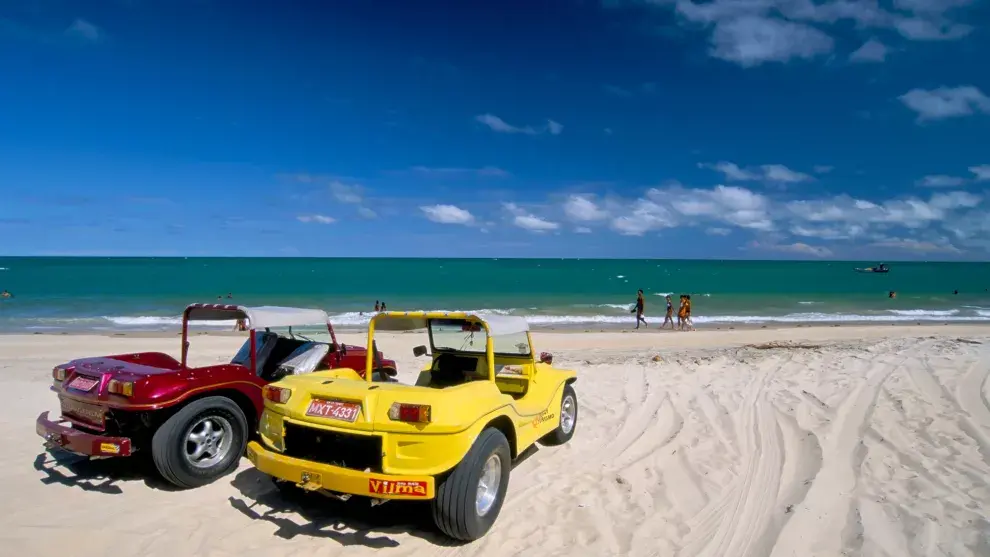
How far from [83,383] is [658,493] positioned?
5.82 metres

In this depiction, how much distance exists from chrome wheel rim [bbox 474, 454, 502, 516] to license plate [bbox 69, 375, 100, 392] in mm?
3859

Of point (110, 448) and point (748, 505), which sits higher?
point (110, 448)

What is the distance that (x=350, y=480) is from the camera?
4078 millimetres

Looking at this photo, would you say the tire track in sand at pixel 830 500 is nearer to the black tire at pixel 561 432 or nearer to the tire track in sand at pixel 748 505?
the tire track in sand at pixel 748 505

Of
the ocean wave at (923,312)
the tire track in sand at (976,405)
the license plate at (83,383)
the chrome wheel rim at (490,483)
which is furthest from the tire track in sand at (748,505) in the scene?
the ocean wave at (923,312)

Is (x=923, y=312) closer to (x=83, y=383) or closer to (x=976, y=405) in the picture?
(x=976, y=405)

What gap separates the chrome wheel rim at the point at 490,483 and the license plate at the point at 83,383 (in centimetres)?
386

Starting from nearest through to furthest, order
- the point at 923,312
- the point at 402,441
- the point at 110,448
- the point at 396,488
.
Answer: the point at 396,488 → the point at 402,441 → the point at 110,448 → the point at 923,312

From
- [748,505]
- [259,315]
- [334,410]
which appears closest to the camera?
[334,410]

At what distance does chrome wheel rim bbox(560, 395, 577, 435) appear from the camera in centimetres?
710

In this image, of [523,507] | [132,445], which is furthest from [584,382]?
[132,445]

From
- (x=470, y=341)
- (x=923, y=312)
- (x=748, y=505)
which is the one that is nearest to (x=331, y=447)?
(x=470, y=341)

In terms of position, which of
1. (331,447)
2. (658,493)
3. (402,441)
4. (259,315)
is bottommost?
(658,493)

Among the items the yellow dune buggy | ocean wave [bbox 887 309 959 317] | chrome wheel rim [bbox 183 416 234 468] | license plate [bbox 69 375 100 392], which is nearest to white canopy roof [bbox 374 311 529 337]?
the yellow dune buggy
